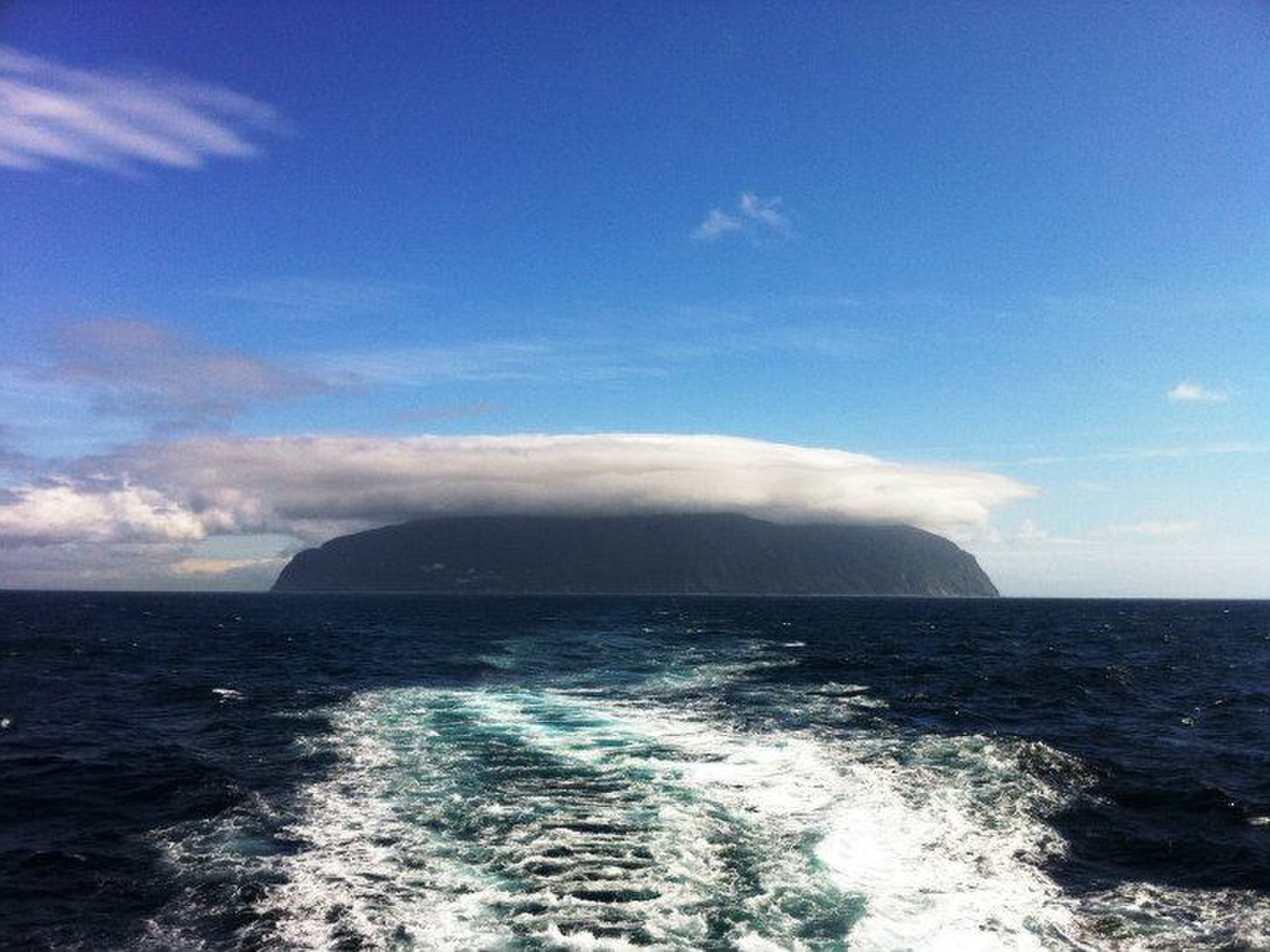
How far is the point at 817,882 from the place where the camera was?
16.9 m

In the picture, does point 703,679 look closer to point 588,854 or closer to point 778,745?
point 778,745

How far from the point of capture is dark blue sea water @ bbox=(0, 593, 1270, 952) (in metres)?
15.2

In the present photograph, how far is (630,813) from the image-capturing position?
2148 cm

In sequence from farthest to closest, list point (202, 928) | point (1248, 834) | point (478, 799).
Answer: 1. point (478, 799)
2. point (1248, 834)
3. point (202, 928)

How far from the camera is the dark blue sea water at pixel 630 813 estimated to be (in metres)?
15.2

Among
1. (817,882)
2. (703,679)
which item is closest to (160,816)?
(817,882)

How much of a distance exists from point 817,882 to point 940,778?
34.7 ft

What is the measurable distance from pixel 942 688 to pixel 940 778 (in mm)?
23356

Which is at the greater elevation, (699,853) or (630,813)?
(699,853)

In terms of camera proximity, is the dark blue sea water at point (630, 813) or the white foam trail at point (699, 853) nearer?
the white foam trail at point (699, 853)

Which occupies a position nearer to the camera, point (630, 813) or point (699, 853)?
point (699, 853)

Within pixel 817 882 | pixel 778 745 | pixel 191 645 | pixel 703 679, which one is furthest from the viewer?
pixel 191 645

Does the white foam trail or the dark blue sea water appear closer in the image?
the white foam trail

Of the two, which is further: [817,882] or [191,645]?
[191,645]
